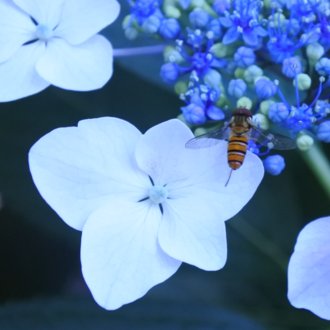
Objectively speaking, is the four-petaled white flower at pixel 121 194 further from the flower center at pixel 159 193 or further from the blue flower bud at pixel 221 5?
the blue flower bud at pixel 221 5

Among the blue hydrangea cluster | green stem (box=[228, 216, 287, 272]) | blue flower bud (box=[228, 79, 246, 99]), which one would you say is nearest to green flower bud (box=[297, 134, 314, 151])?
the blue hydrangea cluster

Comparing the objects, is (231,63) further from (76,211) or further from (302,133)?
(76,211)

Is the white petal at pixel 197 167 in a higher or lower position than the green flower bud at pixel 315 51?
lower

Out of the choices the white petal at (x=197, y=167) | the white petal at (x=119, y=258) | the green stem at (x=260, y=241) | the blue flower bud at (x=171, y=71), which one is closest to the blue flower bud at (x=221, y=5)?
the blue flower bud at (x=171, y=71)

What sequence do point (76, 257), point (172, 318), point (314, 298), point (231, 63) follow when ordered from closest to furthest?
point (314, 298)
point (231, 63)
point (172, 318)
point (76, 257)

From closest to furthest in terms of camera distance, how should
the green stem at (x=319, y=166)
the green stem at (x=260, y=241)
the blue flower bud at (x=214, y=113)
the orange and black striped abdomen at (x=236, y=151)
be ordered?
the orange and black striped abdomen at (x=236, y=151), the blue flower bud at (x=214, y=113), the green stem at (x=319, y=166), the green stem at (x=260, y=241)

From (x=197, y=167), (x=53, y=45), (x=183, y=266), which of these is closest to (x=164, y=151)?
(x=197, y=167)

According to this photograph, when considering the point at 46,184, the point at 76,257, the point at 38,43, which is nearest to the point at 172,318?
the point at 76,257
